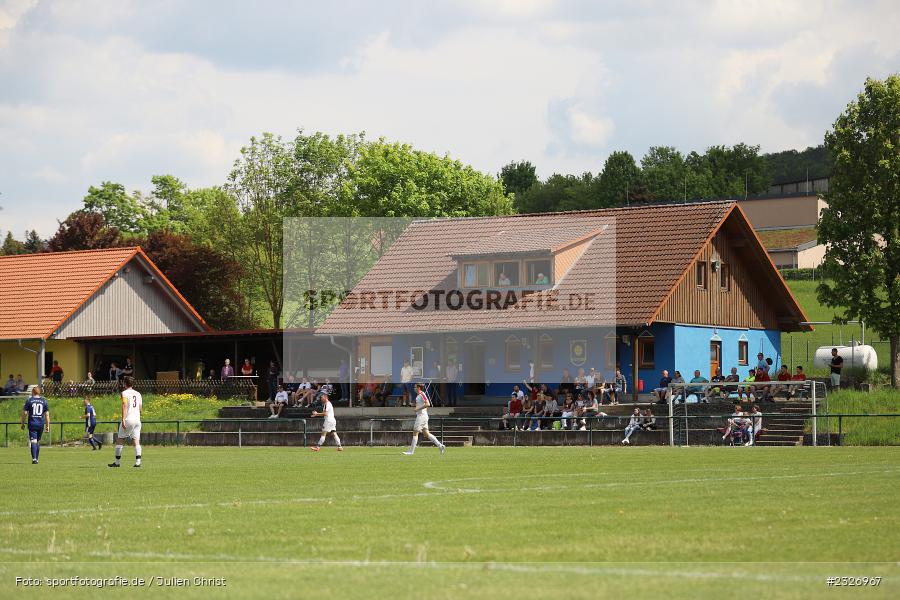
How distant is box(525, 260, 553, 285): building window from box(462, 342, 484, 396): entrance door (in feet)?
10.4

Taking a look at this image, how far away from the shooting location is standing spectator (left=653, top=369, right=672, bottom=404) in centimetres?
4272

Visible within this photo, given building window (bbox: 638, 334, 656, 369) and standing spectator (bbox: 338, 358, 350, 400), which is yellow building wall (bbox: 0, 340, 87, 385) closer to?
standing spectator (bbox: 338, 358, 350, 400)

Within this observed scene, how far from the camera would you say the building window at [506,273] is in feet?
167

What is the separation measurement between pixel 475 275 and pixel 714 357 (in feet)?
32.7

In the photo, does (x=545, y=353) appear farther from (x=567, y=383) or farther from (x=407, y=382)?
(x=407, y=382)

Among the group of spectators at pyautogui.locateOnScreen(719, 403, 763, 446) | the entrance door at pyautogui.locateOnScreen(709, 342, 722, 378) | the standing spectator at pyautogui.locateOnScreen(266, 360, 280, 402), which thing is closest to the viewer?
the group of spectators at pyautogui.locateOnScreen(719, 403, 763, 446)

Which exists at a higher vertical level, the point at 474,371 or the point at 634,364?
the point at 634,364

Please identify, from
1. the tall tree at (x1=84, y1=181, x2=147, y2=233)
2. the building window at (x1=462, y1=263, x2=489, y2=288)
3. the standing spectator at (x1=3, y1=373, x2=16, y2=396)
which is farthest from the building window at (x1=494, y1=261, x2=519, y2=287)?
the tall tree at (x1=84, y1=181, x2=147, y2=233)

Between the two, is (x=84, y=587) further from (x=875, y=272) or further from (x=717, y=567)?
(x=875, y=272)

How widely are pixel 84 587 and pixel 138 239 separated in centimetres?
7777

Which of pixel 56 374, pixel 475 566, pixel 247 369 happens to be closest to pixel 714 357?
pixel 247 369

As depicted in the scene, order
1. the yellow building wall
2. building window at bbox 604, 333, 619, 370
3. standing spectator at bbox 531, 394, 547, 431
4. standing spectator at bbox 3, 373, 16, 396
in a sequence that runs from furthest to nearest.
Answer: the yellow building wall
standing spectator at bbox 3, 373, 16, 396
building window at bbox 604, 333, 619, 370
standing spectator at bbox 531, 394, 547, 431

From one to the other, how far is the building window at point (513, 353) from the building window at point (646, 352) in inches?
180

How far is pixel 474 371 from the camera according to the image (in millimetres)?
50250
